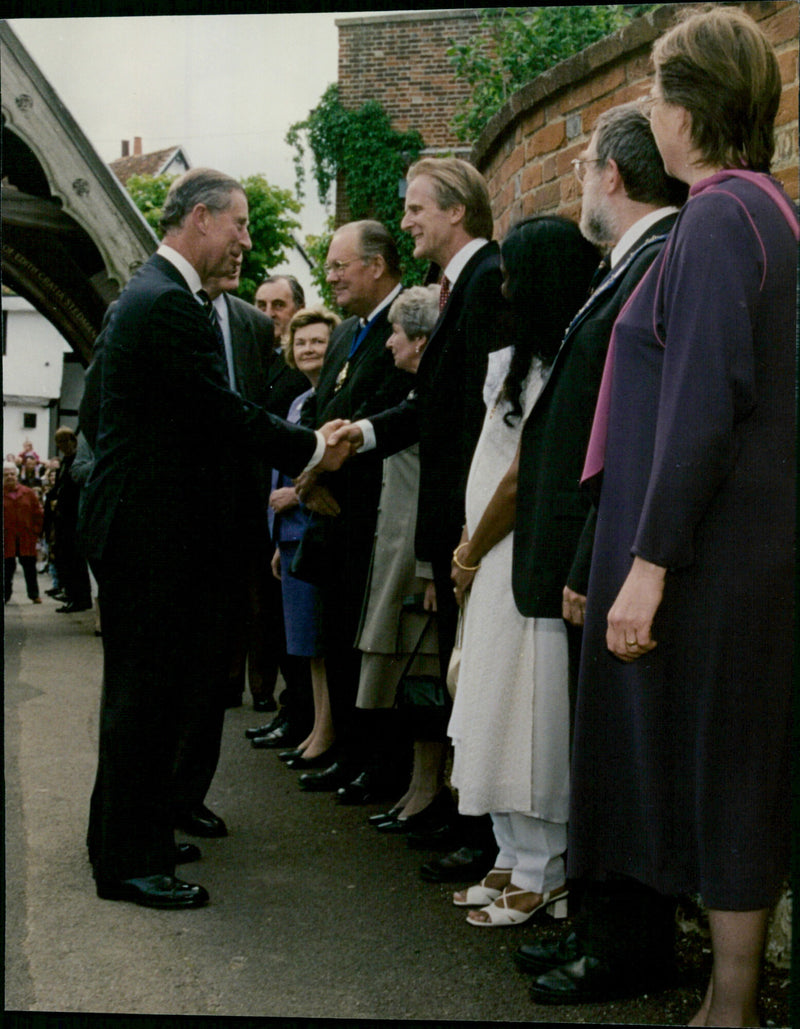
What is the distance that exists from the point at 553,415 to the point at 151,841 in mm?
1762

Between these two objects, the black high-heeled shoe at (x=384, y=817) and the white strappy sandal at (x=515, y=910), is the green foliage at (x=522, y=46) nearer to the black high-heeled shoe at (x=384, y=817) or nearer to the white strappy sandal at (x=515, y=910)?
the black high-heeled shoe at (x=384, y=817)

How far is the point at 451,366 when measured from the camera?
3.84m

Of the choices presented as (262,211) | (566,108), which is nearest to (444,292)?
(566,108)

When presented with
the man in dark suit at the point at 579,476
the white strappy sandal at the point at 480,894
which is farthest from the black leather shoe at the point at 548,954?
the white strappy sandal at the point at 480,894

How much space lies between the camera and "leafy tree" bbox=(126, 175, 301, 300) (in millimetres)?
4903

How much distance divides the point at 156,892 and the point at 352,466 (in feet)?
5.62

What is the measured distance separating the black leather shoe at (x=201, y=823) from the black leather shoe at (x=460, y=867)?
89 cm

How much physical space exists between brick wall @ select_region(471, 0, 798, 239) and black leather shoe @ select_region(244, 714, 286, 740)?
2535 millimetres

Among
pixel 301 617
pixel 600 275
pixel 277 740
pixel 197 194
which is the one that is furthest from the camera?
pixel 277 740

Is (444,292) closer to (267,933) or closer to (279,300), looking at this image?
(267,933)

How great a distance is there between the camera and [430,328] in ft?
13.8

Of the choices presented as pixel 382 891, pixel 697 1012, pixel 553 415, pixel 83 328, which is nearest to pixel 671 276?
pixel 553 415

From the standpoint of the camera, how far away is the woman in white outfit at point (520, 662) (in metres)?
3.18

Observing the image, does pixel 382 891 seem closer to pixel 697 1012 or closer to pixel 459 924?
pixel 459 924
